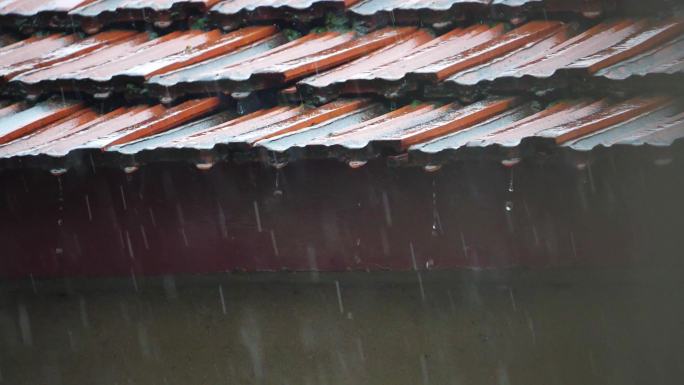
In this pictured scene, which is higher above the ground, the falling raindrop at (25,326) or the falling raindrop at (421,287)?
the falling raindrop at (421,287)

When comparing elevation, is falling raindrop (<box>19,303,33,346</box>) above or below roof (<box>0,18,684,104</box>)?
below

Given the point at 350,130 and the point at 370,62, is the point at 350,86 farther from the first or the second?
the point at 350,130

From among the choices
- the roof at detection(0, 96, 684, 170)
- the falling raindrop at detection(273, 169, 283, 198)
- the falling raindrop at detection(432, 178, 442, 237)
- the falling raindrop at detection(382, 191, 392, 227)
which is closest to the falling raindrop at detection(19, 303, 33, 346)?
the roof at detection(0, 96, 684, 170)

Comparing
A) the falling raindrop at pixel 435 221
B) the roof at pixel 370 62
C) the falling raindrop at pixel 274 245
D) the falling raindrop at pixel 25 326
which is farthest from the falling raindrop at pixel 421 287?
the falling raindrop at pixel 25 326

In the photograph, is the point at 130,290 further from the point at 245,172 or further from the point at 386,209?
the point at 386,209

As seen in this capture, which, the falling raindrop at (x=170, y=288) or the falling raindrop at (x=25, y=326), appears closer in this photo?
the falling raindrop at (x=170, y=288)

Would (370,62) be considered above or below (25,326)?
above

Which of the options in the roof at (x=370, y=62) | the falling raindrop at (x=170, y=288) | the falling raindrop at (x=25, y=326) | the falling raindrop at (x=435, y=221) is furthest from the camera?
the falling raindrop at (x=25, y=326)

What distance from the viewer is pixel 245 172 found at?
3.86 metres

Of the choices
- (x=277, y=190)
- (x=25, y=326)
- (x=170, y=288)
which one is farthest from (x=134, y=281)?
(x=277, y=190)

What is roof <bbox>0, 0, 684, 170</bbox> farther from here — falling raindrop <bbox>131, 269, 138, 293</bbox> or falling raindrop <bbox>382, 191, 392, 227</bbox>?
falling raindrop <bbox>131, 269, 138, 293</bbox>

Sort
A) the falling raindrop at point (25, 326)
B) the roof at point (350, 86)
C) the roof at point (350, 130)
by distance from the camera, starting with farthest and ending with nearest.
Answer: the falling raindrop at point (25, 326) < the roof at point (350, 86) < the roof at point (350, 130)

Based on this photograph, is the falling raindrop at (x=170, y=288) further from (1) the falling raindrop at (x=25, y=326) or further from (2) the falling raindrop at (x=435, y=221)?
(2) the falling raindrop at (x=435, y=221)

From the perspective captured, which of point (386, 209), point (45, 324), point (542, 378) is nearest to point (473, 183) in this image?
point (386, 209)
